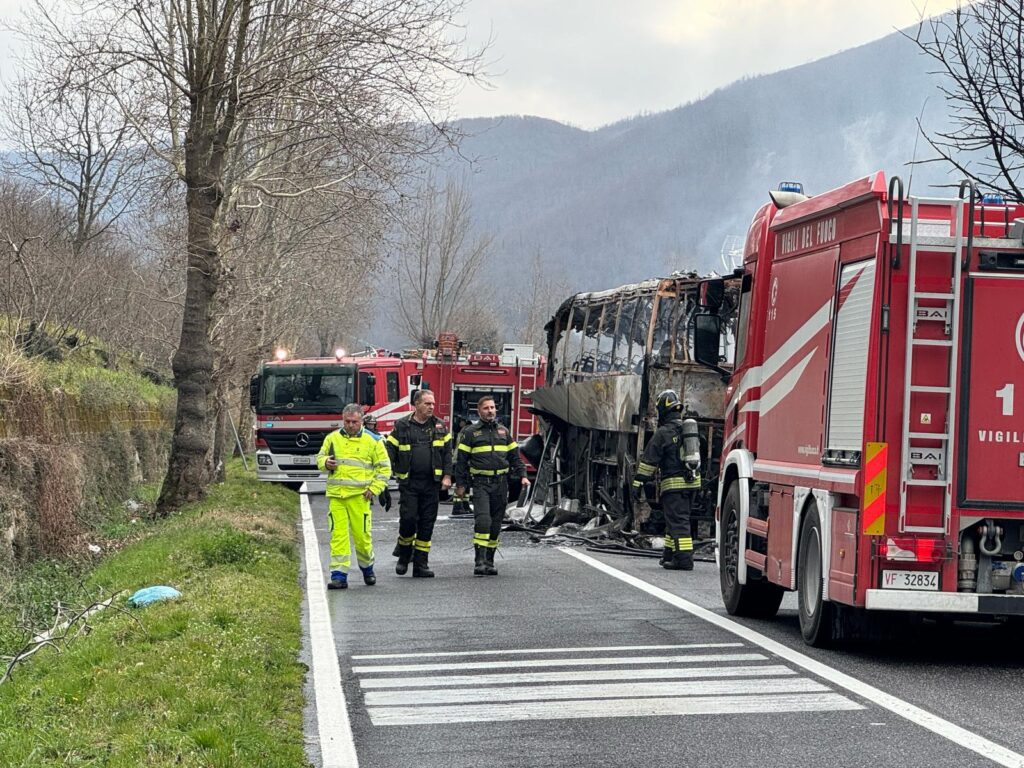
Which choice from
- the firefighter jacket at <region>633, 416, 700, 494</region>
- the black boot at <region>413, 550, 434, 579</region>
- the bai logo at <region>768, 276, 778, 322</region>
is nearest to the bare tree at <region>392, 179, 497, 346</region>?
the firefighter jacket at <region>633, 416, 700, 494</region>

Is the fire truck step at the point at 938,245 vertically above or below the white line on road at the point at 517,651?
above

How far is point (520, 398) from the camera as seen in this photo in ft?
116

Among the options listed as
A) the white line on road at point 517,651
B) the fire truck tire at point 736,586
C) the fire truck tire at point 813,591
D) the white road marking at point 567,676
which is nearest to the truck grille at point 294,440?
the fire truck tire at point 736,586

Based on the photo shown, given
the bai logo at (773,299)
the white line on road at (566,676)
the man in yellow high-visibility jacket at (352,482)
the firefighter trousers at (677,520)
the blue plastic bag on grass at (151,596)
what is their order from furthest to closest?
1. the firefighter trousers at (677,520)
2. the man in yellow high-visibility jacket at (352,482)
3. the blue plastic bag on grass at (151,596)
4. the bai logo at (773,299)
5. the white line on road at (566,676)

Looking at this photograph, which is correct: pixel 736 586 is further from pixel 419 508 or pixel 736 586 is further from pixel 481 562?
pixel 419 508

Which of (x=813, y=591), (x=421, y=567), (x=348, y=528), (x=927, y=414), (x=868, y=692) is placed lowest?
(x=421, y=567)

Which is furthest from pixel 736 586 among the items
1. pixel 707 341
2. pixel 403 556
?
pixel 403 556

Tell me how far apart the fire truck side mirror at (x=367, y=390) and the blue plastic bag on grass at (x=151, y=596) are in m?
17.8

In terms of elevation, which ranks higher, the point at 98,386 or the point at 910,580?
the point at 98,386

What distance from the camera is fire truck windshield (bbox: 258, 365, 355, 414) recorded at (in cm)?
3045

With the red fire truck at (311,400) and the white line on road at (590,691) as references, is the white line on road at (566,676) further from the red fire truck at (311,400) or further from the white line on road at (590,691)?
the red fire truck at (311,400)

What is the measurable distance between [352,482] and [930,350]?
6808mm

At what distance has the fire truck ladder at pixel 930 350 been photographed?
357 inches

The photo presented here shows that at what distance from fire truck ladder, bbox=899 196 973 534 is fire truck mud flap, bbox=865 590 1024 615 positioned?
1.25 ft
